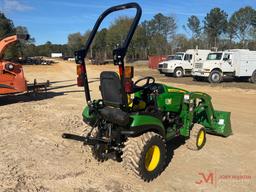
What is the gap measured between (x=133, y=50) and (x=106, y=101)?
65.0 m

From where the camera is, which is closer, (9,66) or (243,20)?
(9,66)

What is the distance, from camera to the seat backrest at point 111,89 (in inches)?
197

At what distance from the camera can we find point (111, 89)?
517 cm

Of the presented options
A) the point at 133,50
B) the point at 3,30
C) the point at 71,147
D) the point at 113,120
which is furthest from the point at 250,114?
the point at 133,50

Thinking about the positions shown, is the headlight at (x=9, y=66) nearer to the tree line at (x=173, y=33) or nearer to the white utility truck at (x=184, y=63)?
the white utility truck at (x=184, y=63)

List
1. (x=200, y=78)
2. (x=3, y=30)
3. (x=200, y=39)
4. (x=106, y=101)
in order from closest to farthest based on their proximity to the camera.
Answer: (x=106, y=101) → (x=200, y=78) → (x=3, y=30) → (x=200, y=39)

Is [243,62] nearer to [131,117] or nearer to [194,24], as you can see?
[131,117]

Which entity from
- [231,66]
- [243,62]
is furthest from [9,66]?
[243,62]

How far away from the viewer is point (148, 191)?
16.4 ft

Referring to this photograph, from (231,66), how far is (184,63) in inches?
250

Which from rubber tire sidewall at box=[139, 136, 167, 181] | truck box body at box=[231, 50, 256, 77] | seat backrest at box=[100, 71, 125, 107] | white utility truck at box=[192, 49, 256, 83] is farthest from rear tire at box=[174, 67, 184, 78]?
seat backrest at box=[100, 71, 125, 107]

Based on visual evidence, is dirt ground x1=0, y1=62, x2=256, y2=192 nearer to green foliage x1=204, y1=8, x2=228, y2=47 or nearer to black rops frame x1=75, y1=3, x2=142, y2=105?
black rops frame x1=75, y1=3, x2=142, y2=105

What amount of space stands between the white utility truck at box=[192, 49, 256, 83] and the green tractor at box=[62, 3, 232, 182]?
16.8 metres

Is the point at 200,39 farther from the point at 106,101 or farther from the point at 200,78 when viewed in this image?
the point at 106,101
